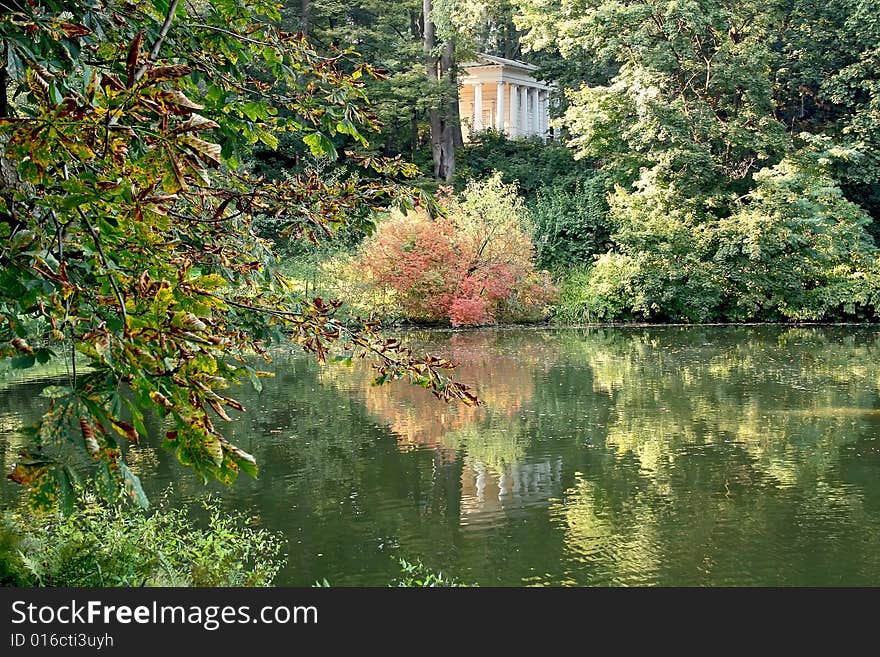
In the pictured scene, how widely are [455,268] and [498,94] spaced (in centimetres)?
1674

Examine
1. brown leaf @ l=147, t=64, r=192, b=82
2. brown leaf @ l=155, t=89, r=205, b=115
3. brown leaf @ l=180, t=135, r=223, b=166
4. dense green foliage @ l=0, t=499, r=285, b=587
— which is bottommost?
dense green foliage @ l=0, t=499, r=285, b=587

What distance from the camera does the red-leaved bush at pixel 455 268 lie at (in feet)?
78.8

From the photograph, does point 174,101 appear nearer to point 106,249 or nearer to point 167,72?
point 167,72

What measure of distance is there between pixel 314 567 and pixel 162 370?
461 centimetres

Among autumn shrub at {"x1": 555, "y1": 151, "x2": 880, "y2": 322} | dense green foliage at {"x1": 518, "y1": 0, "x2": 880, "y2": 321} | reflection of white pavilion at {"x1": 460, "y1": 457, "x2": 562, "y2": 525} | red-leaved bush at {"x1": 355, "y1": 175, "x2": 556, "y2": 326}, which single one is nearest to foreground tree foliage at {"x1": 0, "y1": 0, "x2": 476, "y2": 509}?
reflection of white pavilion at {"x1": 460, "y1": 457, "x2": 562, "y2": 525}

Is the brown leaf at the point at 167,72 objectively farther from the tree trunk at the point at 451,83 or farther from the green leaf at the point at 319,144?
the tree trunk at the point at 451,83

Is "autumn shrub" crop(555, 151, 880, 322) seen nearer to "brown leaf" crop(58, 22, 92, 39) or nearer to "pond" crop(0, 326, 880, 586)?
"pond" crop(0, 326, 880, 586)

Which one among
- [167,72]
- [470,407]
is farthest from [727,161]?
[167,72]

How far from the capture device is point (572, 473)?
32.7 ft

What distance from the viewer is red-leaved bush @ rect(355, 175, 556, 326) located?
24.0m

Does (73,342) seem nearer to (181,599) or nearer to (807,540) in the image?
(181,599)

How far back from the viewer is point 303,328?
12.9 ft

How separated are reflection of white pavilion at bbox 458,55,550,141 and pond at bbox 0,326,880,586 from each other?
2341cm

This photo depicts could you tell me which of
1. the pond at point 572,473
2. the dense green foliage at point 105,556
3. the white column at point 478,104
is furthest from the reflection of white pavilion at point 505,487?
the white column at point 478,104
